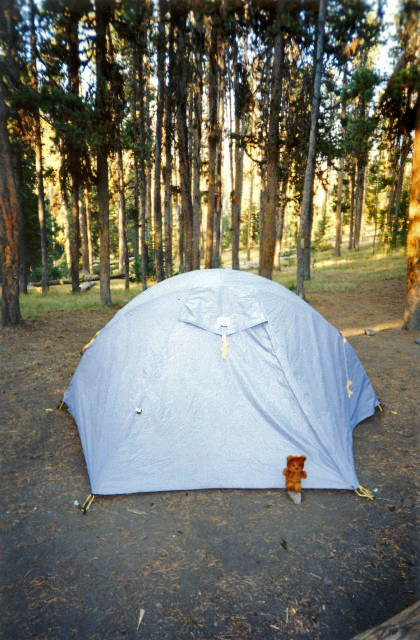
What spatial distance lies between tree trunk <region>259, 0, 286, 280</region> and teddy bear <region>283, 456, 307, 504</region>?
36.4 feet

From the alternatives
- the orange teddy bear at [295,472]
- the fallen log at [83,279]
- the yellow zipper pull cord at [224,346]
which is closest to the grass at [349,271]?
the fallen log at [83,279]

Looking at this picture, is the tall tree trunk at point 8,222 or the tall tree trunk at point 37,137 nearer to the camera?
the tall tree trunk at point 8,222

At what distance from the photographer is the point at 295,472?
4324mm

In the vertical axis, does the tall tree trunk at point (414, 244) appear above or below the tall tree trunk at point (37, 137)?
below

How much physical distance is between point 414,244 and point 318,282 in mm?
10640

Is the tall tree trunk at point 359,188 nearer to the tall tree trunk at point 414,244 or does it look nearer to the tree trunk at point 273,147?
the tree trunk at point 273,147

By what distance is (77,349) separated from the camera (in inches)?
402

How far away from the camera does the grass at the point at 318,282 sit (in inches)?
623

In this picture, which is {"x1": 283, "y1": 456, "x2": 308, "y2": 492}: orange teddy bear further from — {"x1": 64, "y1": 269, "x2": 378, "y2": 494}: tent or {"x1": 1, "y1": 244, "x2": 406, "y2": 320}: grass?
{"x1": 1, "y1": 244, "x2": 406, "y2": 320}: grass

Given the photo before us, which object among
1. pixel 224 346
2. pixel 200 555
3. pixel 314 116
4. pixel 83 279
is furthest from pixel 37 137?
pixel 200 555

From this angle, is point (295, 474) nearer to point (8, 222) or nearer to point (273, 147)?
point (8, 222)

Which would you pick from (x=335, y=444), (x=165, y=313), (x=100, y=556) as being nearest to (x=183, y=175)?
(x=165, y=313)

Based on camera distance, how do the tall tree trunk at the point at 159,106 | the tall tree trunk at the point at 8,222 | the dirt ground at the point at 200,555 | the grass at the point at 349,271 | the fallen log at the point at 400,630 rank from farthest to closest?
the grass at the point at 349,271 → the tall tree trunk at the point at 159,106 → the tall tree trunk at the point at 8,222 → the dirt ground at the point at 200,555 → the fallen log at the point at 400,630

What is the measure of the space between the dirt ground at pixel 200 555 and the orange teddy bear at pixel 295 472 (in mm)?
215
